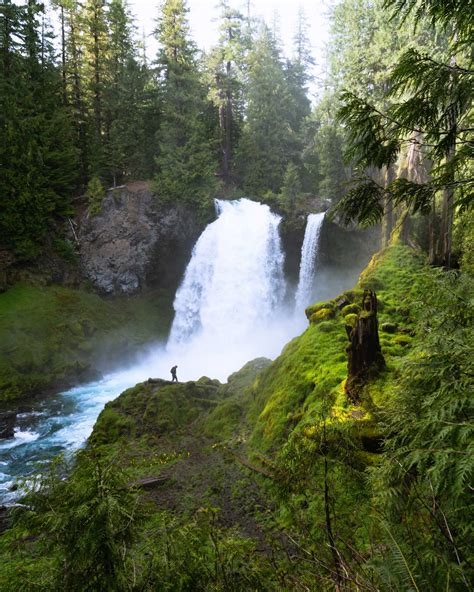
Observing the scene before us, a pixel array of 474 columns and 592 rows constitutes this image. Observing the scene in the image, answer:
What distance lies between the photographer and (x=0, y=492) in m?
10.1

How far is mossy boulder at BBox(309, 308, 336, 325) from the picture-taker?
37.8ft

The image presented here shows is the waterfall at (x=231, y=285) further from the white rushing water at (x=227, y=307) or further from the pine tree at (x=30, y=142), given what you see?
the pine tree at (x=30, y=142)

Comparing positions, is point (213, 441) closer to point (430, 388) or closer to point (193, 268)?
point (430, 388)

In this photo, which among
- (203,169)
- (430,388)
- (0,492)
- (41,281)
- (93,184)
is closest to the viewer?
(430,388)

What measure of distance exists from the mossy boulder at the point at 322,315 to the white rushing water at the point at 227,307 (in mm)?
9511

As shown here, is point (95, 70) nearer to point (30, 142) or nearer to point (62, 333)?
point (30, 142)

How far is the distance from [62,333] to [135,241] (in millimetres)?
8536

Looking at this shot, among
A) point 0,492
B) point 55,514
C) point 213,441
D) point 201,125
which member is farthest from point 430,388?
point 201,125

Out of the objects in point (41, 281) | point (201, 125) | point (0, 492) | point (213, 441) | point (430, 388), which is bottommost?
point (0, 492)

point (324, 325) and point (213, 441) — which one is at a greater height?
point (324, 325)

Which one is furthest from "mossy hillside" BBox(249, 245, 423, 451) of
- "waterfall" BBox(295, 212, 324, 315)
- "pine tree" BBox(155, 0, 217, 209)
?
A: "pine tree" BBox(155, 0, 217, 209)

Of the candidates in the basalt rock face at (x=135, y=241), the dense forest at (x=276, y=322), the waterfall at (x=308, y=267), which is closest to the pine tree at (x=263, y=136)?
the dense forest at (x=276, y=322)

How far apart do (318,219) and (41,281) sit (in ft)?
59.1

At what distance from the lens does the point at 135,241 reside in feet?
85.8
